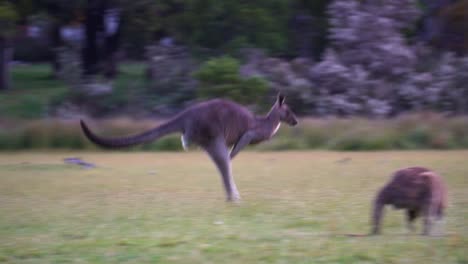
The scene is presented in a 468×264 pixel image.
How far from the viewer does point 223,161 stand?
12.2 m

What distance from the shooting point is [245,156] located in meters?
21.6

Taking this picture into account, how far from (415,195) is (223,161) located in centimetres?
418

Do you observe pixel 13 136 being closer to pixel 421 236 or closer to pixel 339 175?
pixel 339 175

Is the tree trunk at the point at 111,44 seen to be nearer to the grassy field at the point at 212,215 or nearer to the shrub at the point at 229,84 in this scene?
the shrub at the point at 229,84

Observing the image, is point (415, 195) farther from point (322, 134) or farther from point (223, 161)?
point (322, 134)

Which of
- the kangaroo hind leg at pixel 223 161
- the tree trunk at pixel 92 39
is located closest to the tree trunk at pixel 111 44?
the tree trunk at pixel 92 39

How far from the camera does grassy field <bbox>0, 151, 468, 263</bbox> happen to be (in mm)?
8047

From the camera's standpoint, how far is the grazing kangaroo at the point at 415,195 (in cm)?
870

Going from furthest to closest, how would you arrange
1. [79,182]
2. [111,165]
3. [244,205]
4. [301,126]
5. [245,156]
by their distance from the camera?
[301,126] < [245,156] < [111,165] < [79,182] < [244,205]

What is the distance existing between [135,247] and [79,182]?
7.39 m

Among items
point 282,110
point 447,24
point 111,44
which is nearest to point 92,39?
point 111,44

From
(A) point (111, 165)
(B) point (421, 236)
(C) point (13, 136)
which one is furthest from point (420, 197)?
(C) point (13, 136)

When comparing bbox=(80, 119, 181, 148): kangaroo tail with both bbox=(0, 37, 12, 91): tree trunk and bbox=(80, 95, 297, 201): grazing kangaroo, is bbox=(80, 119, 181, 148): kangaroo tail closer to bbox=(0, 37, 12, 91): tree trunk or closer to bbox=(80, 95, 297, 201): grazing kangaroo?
bbox=(80, 95, 297, 201): grazing kangaroo

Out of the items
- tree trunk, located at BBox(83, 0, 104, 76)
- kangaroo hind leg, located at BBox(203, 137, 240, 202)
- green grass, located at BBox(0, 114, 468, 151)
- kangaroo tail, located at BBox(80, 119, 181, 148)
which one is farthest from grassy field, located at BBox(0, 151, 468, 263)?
tree trunk, located at BBox(83, 0, 104, 76)
